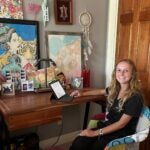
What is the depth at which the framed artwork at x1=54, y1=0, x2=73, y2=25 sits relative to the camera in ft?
7.72

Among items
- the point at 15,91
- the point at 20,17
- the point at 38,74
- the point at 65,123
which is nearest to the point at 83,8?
the point at 20,17

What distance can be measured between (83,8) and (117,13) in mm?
415

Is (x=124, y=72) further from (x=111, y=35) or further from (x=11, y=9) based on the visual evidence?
(x=11, y=9)

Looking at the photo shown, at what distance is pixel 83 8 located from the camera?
2.55m

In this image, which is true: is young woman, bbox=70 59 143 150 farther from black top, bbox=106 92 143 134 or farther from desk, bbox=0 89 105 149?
desk, bbox=0 89 105 149

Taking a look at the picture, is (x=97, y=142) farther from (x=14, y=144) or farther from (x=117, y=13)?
(x=117, y=13)

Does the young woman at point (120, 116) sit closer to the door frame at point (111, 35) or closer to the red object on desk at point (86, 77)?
the red object on desk at point (86, 77)

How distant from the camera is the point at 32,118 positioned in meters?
1.73

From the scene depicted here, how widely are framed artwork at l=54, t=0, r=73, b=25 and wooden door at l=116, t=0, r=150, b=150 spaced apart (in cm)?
58

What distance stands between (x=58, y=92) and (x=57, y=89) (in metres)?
0.04

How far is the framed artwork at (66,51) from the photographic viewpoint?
239 cm

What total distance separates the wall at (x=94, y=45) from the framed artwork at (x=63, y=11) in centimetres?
5

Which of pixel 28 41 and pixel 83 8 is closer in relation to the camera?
pixel 28 41

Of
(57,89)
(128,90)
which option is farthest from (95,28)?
(128,90)
